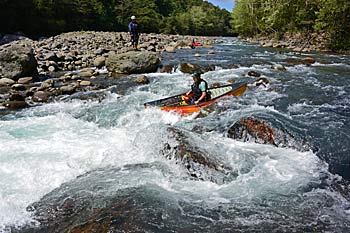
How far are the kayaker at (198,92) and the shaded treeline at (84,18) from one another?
3070cm

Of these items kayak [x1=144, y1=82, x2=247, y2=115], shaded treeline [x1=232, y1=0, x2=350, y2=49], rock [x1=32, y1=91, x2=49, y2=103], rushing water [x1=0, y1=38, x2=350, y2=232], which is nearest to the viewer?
rushing water [x1=0, y1=38, x2=350, y2=232]

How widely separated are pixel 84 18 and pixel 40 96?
120 feet

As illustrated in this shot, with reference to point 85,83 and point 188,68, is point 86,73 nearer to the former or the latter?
point 85,83

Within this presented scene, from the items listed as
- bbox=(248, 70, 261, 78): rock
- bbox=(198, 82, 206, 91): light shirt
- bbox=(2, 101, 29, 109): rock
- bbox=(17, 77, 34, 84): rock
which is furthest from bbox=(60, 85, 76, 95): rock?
bbox=(248, 70, 261, 78): rock

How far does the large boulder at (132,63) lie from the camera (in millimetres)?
15292

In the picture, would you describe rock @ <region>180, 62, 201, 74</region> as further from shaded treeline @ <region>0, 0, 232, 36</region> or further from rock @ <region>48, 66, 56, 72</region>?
shaded treeline @ <region>0, 0, 232, 36</region>

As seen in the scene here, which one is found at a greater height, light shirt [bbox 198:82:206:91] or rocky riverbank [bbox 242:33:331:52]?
rocky riverbank [bbox 242:33:331:52]

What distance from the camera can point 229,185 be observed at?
5.53 metres

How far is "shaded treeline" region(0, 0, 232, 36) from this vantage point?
34.1 meters

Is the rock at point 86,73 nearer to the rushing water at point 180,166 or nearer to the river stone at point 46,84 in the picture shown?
the river stone at point 46,84

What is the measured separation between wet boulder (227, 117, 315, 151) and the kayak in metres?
1.74

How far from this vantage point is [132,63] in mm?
15273

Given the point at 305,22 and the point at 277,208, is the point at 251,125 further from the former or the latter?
the point at 305,22

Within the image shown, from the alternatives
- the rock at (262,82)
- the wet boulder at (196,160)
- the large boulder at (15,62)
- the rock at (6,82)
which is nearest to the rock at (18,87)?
the rock at (6,82)
